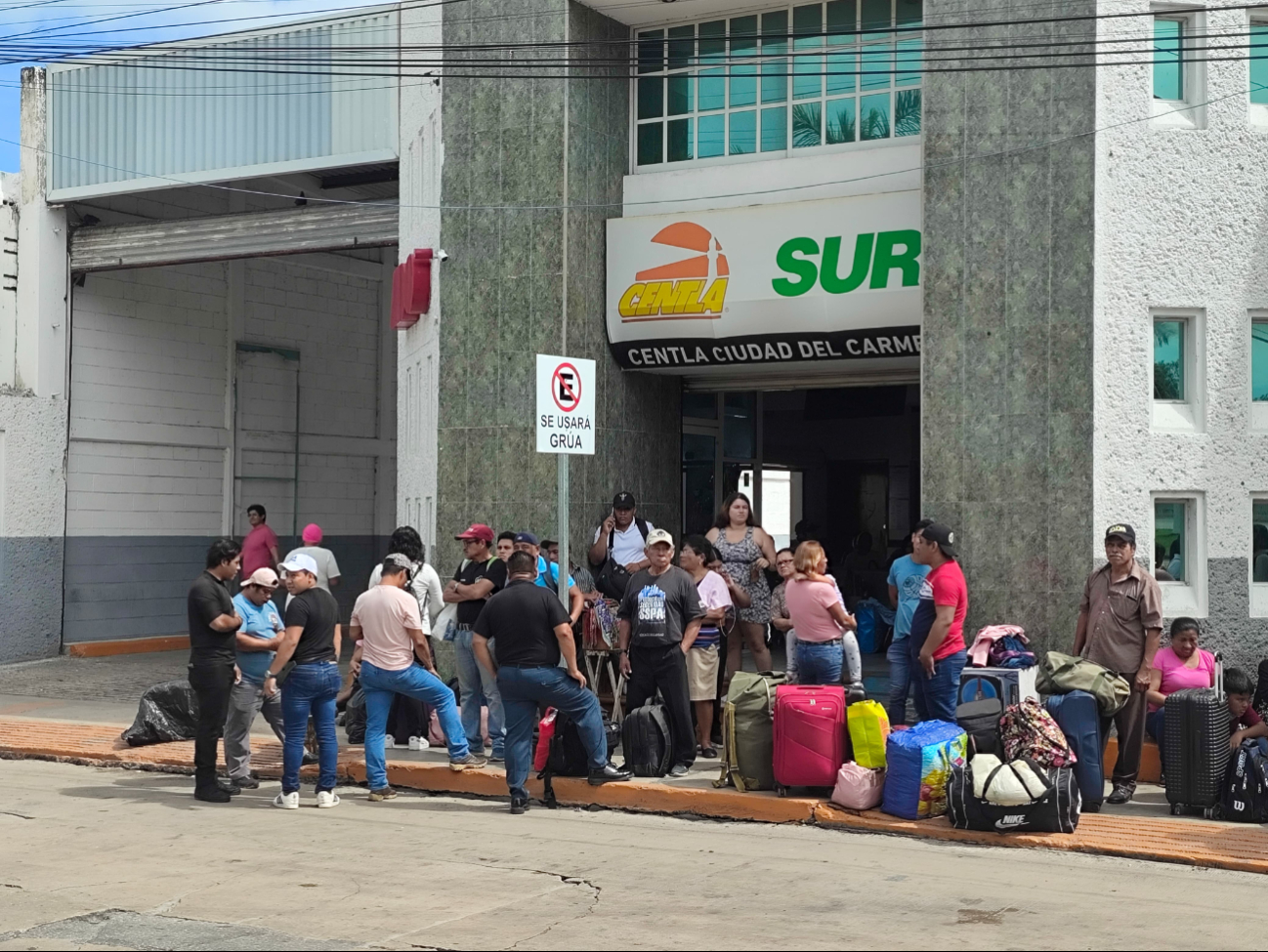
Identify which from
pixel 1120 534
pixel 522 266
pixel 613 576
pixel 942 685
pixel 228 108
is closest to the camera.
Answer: pixel 1120 534

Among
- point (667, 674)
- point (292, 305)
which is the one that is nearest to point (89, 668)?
point (292, 305)

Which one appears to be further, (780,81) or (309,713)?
(780,81)

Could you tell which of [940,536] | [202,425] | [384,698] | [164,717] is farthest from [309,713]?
[202,425]

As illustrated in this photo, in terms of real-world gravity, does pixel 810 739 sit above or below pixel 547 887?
above

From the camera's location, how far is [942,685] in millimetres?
10852

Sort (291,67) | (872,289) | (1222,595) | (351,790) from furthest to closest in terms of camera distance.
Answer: (291,67) → (872,289) → (1222,595) → (351,790)

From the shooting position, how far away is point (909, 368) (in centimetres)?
1464

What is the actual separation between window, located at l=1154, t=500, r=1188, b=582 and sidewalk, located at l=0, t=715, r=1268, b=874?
351cm

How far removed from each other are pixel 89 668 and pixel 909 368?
1096 centimetres

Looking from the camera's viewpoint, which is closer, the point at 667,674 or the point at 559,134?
the point at 667,674

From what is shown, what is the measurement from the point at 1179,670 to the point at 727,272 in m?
6.09

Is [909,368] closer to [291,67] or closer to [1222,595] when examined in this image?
[1222,595]

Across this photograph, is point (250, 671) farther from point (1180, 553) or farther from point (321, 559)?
point (1180, 553)

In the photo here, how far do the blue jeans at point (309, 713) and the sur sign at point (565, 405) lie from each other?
2.22 metres
